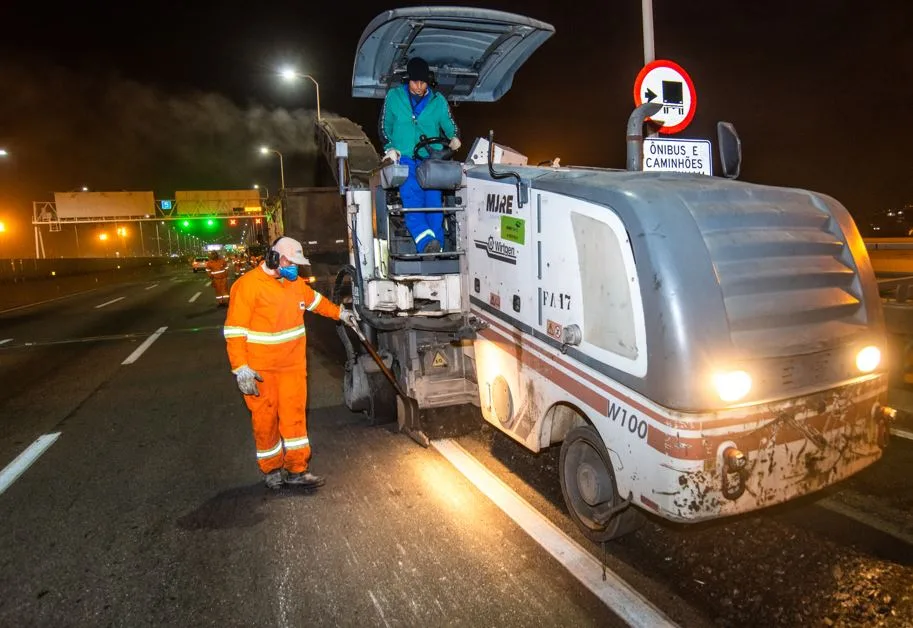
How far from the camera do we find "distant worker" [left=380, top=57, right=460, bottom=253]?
209 inches

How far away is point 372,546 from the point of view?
369cm

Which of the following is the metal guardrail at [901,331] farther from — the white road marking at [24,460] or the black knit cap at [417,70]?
the white road marking at [24,460]

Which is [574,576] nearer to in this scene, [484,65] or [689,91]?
[484,65]

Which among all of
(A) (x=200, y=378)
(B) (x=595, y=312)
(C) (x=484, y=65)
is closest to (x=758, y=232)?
(B) (x=595, y=312)

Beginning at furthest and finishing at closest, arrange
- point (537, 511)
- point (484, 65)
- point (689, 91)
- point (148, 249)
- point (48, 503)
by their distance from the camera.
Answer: point (148, 249)
point (689, 91)
point (484, 65)
point (48, 503)
point (537, 511)

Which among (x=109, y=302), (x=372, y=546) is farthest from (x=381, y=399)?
(x=109, y=302)

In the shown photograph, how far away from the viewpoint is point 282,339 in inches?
180

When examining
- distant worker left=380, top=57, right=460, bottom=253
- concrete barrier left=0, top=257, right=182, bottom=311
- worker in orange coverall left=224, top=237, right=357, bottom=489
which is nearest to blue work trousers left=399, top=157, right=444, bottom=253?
distant worker left=380, top=57, right=460, bottom=253

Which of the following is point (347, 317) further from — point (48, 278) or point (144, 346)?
point (48, 278)

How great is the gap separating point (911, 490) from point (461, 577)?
3104 mm

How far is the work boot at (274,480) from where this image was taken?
4.61 m

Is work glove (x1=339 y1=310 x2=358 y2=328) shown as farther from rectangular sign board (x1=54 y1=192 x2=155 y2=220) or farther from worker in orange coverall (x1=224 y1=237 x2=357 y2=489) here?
rectangular sign board (x1=54 y1=192 x2=155 y2=220)

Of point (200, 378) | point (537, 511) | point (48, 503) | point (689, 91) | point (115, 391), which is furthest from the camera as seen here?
point (200, 378)

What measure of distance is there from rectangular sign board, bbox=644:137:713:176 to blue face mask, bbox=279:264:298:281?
324 centimetres
